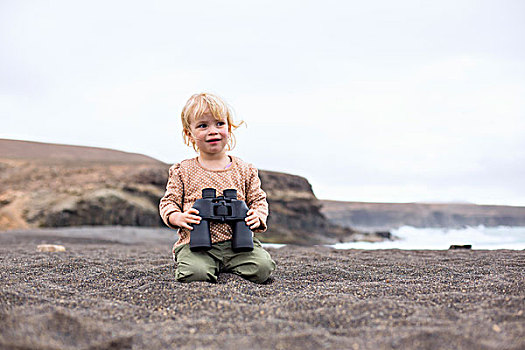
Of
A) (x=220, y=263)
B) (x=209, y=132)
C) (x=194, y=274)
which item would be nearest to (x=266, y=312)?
(x=194, y=274)

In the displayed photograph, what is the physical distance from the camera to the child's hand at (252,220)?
2564mm

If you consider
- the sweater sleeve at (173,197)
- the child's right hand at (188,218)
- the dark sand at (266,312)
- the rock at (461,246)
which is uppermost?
the sweater sleeve at (173,197)

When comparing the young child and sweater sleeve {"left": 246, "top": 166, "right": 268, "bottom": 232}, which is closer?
the young child

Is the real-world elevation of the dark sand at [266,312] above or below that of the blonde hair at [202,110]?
below

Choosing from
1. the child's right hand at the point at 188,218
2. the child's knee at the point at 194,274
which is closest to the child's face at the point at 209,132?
the child's right hand at the point at 188,218

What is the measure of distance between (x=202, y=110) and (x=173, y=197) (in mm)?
605

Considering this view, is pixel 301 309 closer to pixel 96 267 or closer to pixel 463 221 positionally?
pixel 96 267

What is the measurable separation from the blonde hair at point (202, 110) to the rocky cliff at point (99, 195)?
1139cm

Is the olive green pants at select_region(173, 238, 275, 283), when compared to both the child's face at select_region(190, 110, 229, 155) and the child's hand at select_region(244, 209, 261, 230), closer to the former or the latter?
the child's hand at select_region(244, 209, 261, 230)

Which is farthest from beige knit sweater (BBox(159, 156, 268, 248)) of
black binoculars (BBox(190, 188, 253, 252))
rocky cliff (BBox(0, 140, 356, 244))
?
rocky cliff (BBox(0, 140, 356, 244))

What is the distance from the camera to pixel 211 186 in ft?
8.98

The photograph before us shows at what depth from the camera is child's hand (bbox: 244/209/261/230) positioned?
2.56 meters

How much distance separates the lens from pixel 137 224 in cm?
1355

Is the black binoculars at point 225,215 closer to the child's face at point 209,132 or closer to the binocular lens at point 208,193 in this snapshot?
the binocular lens at point 208,193
